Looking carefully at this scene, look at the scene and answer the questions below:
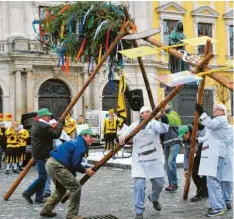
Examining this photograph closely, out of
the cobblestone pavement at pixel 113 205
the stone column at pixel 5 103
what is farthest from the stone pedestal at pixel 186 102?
the stone column at pixel 5 103

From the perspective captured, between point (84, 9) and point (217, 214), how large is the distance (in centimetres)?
491

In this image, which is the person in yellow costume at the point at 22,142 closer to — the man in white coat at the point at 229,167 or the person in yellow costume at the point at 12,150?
the person in yellow costume at the point at 12,150

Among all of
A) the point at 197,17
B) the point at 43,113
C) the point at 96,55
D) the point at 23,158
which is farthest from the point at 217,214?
the point at 197,17

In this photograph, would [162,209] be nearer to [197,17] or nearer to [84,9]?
[84,9]

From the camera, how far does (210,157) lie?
294 inches

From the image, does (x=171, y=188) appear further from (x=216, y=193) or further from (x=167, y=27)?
(x=167, y=27)

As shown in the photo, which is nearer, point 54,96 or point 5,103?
point 5,103

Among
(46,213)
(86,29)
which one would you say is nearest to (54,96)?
(86,29)

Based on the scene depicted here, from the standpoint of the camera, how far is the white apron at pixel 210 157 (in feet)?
24.3

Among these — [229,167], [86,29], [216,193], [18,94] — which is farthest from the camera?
[18,94]

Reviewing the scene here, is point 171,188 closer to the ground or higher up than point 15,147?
closer to the ground

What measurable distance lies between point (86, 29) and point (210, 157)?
3900 millimetres

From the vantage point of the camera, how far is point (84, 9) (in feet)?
32.0

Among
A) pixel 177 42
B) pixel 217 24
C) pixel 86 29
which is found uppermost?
pixel 217 24
